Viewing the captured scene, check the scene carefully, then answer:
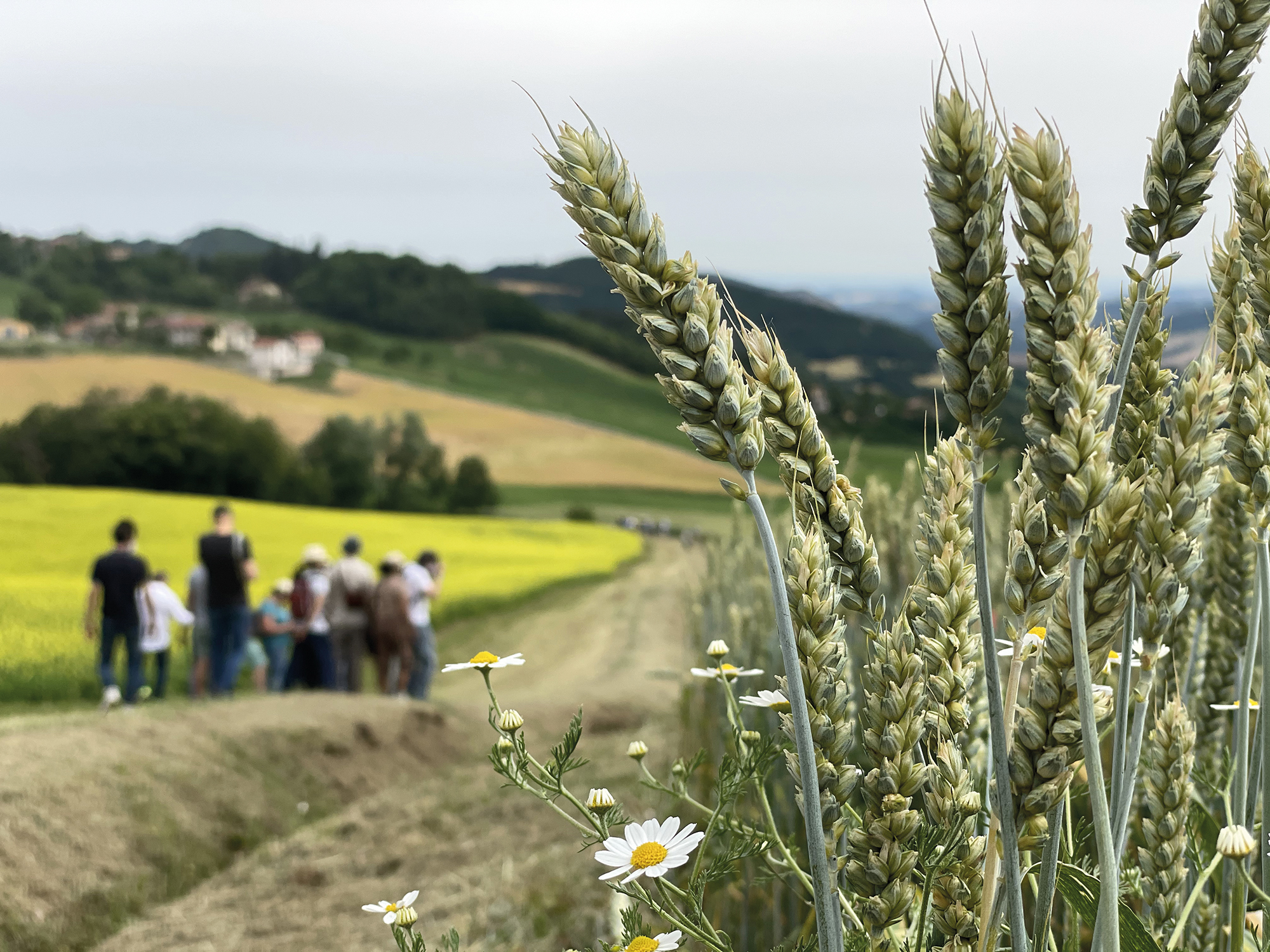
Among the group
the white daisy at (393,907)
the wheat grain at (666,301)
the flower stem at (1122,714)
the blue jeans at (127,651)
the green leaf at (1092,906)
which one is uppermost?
the wheat grain at (666,301)

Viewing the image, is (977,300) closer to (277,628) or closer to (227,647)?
(227,647)

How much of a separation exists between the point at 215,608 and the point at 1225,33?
43.6ft

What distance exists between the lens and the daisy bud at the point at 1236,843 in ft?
4.41

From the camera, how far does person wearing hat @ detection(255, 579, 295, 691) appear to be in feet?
49.0

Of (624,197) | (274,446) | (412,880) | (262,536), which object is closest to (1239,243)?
(624,197)

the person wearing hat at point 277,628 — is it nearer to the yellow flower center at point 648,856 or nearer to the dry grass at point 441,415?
the yellow flower center at point 648,856

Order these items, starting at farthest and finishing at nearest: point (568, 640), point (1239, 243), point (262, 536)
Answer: point (262, 536)
point (568, 640)
point (1239, 243)

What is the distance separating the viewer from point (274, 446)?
38.5 meters

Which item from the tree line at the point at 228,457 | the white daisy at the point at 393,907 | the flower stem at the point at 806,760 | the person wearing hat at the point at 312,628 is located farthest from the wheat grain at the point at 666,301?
the tree line at the point at 228,457

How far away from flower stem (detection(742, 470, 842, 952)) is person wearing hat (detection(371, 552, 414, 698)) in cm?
1218

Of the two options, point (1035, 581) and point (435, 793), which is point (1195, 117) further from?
point (435, 793)

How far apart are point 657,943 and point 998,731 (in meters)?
0.78

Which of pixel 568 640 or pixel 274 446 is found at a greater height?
pixel 274 446

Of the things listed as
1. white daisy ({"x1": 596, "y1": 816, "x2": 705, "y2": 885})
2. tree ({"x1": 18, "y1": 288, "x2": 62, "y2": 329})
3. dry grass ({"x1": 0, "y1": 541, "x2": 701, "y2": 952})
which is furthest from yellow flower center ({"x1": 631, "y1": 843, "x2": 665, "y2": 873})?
tree ({"x1": 18, "y1": 288, "x2": 62, "y2": 329})
